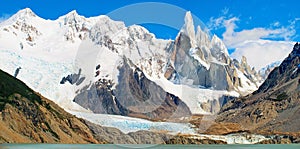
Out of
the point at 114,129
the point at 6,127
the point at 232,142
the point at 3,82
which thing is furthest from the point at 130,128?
the point at 6,127

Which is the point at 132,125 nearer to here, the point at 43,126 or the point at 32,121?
the point at 43,126

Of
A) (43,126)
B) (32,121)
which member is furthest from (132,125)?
(32,121)

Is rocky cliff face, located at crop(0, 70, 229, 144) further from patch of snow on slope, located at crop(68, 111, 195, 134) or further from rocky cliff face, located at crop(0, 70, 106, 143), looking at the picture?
patch of snow on slope, located at crop(68, 111, 195, 134)

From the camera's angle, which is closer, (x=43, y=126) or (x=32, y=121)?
(x=32, y=121)

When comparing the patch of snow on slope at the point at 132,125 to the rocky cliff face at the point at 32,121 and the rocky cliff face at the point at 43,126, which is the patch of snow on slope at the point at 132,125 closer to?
the rocky cliff face at the point at 43,126

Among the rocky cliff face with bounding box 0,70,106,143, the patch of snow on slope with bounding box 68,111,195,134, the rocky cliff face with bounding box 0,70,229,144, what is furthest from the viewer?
the patch of snow on slope with bounding box 68,111,195,134

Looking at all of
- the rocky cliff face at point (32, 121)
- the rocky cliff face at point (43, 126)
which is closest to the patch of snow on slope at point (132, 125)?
the rocky cliff face at point (43, 126)

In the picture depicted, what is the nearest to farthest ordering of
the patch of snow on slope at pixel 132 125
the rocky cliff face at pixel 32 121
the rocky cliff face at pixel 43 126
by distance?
the rocky cliff face at pixel 32 121 → the rocky cliff face at pixel 43 126 → the patch of snow on slope at pixel 132 125

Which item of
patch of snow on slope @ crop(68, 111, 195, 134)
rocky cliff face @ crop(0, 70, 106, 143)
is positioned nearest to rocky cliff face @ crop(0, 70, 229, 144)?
rocky cliff face @ crop(0, 70, 106, 143)

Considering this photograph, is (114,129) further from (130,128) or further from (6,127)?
(6,127)

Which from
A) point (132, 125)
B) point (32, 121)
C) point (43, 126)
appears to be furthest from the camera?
point (132, 125)

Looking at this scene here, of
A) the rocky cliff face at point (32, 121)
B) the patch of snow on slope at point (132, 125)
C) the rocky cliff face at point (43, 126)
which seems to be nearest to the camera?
the rocky cliff face at point (32, 121)
